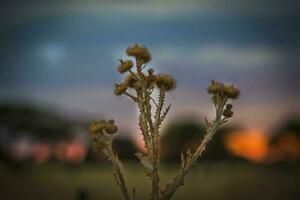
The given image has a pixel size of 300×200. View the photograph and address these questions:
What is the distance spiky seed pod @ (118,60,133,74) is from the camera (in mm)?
6066

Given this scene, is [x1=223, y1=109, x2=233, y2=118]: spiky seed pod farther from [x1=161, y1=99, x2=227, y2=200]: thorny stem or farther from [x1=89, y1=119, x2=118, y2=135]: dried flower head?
[x1=89, y1=119, x2=118, y2=135]: dried flower head

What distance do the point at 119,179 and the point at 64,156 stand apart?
4195 centimetres

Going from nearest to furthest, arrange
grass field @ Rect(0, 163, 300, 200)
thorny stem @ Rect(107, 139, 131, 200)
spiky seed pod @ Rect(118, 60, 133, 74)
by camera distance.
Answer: spiky seed pod @ Rect(118, 60, 133, 74) < thorny stem @ Rect(107, 139, 131, 200) < grass field @ Rect(0, 163, 300, 200)

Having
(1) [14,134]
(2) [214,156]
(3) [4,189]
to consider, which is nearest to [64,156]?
(1) [14,134]

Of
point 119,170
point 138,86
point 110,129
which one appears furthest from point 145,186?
point 138,86

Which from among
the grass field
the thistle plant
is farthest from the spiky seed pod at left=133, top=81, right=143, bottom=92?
the grass field

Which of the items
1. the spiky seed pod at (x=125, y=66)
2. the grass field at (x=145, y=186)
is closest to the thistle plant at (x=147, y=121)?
the spiky seed pod at (x=125, y=66)

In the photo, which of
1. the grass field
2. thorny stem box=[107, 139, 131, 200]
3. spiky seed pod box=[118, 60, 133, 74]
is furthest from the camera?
the grass field

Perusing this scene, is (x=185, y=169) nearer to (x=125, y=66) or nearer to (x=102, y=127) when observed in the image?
(x=102, y=127)

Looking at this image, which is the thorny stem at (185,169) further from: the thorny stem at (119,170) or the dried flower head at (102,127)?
the dried flower head at (102,127)

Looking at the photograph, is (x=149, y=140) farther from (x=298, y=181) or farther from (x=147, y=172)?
(x=298, y=181)

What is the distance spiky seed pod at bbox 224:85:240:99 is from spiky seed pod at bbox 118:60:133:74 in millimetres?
910

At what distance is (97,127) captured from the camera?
240 inches

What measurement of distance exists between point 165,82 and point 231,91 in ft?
2.02
